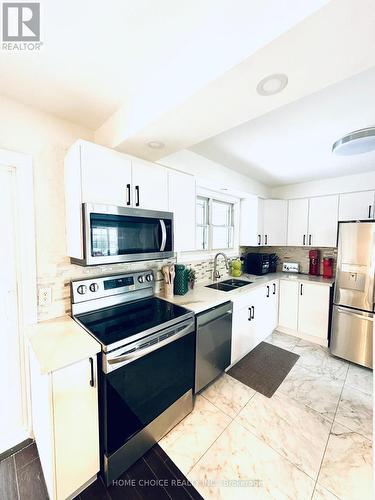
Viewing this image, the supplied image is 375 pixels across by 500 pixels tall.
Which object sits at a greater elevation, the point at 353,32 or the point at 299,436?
the point at 353,32

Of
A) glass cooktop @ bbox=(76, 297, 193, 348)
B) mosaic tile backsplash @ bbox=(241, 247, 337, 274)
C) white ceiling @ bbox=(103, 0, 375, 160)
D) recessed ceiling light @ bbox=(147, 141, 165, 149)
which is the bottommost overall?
glass cooktop @ bbox=(76, 297, 193, 348)

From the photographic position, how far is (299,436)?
1577 millimetres

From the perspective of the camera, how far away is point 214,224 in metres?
3.12

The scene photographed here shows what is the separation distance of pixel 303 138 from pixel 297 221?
5.89ft

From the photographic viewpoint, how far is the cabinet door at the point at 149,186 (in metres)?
1.67

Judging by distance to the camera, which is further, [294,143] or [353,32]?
[294,143]

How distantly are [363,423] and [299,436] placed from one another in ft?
1.95

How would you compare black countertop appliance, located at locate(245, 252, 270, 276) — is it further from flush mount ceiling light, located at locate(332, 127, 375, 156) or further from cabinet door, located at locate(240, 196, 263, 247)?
flush mount ceiling light, located at locate(332, 127, 375, 156)

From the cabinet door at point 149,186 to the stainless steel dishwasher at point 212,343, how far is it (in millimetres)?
1041

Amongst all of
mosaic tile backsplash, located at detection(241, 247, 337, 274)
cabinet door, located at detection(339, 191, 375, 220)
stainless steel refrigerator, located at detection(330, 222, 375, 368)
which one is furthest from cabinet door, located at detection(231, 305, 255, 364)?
cabinet door, located at detection(339, 191, 375, 220)

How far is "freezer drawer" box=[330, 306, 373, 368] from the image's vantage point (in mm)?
2381

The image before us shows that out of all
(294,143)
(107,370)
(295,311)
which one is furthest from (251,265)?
(107,370)

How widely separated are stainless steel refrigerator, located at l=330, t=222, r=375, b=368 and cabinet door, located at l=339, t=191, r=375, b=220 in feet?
2.08

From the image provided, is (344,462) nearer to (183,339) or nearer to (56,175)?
(183,339)
